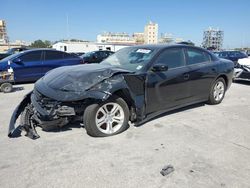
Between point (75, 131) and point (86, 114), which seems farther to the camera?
point (75, 131)

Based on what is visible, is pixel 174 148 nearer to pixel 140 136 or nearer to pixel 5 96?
pixel 140 136

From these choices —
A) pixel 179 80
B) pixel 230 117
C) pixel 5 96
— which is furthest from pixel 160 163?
pixel 5 96

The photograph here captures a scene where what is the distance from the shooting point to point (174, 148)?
11.0ft

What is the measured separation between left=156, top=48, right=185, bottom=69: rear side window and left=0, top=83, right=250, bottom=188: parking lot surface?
1127 millimetres

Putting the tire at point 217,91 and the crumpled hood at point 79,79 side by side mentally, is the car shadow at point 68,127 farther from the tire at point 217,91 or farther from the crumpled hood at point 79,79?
the tire at point 217,91

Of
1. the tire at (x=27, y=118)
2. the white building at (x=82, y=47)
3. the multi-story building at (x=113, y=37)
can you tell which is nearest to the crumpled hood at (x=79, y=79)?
the tire at (x=27, y=118)

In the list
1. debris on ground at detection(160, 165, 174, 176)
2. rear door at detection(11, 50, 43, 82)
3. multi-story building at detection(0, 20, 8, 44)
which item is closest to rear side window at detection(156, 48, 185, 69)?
debris on ground at detection(160, 165, 174, 176)

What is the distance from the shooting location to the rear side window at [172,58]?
436 centimetres

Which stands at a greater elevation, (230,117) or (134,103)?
(134,103)

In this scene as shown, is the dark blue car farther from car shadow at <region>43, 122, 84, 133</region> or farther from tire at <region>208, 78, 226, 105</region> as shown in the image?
tire at <region>208, 78, 226, 105</region>

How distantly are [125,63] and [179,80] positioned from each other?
3.71 feet

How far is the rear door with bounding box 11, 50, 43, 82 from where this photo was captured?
27.6ft

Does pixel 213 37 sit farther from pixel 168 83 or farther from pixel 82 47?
pixel 168 83

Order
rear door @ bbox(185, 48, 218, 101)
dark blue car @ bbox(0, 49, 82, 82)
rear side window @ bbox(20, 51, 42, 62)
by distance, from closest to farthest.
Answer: rear door @ bbox(185, 48, 218, 101), dark blue car @ bbox(0, 49, 82, 82), rear side window @ bbox(20, 51, 42, 62)
